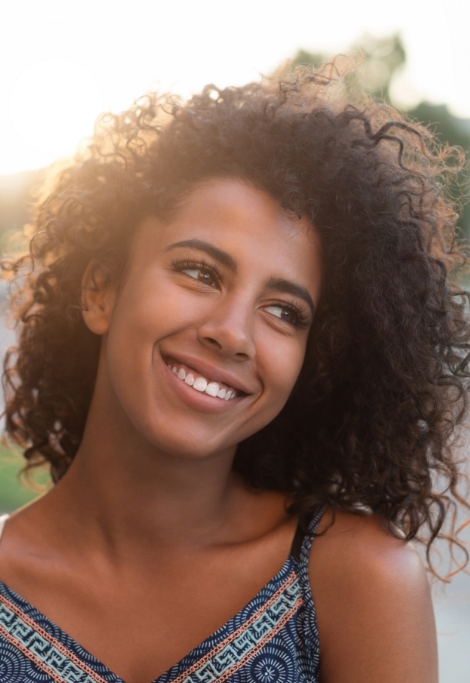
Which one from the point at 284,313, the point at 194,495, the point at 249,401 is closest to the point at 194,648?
the point at 194,495

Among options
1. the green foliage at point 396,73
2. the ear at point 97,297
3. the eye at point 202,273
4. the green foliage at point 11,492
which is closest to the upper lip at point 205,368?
the eye at point 202,273

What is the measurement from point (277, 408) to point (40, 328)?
0.89m

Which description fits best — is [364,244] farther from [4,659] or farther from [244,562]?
[4,659]

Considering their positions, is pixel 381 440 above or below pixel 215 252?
below

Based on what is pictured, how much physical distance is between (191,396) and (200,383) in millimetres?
38

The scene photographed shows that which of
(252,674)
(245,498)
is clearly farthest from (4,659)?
(245,498)

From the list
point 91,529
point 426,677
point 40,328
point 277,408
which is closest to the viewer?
point 426,677

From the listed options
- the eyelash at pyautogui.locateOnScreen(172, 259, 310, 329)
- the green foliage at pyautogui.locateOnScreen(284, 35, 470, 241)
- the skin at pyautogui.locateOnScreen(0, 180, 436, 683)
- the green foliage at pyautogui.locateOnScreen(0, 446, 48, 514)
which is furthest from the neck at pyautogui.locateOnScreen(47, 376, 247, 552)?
the green foliage at pyautogui.locateOnScreen(284, 35, 470, 241)

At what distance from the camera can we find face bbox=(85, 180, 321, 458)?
1.90 metres

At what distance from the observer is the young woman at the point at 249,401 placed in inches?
76.3

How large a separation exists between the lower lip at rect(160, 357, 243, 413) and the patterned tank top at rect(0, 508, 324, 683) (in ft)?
Result: 1.57

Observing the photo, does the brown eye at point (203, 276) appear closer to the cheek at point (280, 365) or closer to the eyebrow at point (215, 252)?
the eyebrow at point (215, 252)

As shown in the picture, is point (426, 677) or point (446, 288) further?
point (446, 288)

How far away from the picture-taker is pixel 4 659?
1.98m
